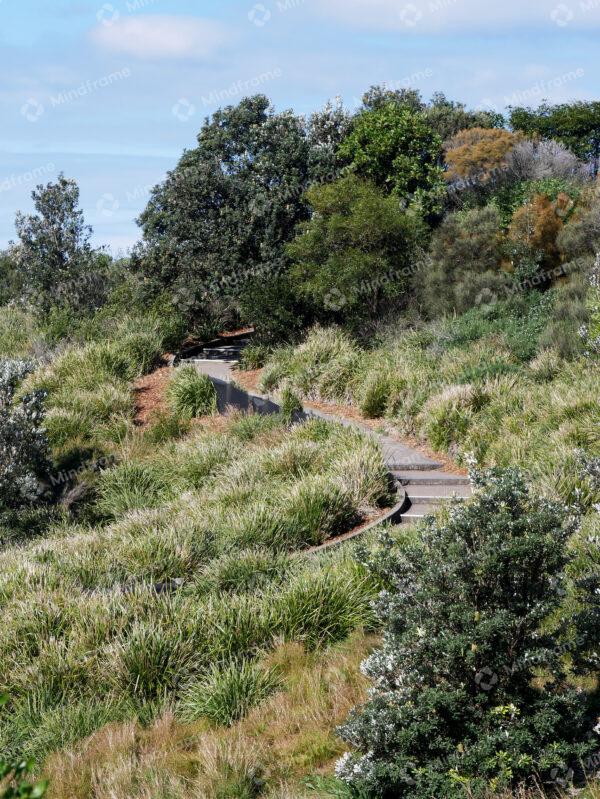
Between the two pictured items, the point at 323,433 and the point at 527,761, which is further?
the point at 323,433

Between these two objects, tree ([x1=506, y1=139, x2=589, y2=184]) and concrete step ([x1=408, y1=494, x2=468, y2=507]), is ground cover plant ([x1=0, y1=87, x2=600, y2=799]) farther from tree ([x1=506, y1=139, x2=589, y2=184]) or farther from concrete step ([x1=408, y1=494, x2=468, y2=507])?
concrete step ([x1=408, y1=494, x2=468, y2=507])

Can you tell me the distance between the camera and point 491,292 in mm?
18594

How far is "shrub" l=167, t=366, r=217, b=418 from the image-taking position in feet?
54.8

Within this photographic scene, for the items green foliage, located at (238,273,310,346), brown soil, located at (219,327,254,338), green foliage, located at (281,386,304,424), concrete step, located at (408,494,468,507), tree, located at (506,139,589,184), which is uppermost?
tree, located at (506,139,589,184)

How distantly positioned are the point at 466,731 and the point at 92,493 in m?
8.74

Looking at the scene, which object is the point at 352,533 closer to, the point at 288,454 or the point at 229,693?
the point at 288,454

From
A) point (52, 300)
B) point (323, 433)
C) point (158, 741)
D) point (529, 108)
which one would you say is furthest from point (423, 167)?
point (529, 108)

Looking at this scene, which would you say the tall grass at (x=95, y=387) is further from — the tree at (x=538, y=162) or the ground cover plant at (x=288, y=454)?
the tree at (x=538, y=162)

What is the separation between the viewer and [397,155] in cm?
2311

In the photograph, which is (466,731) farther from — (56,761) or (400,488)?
(400,488)

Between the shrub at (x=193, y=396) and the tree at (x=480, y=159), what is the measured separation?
1118 cm

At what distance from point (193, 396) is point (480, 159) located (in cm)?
1328

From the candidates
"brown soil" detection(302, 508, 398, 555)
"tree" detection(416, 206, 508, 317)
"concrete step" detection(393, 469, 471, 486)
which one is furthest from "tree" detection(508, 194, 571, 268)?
"brown soil" detection(302, 508, 398, 555)

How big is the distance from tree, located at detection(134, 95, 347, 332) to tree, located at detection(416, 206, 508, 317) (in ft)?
14.4
